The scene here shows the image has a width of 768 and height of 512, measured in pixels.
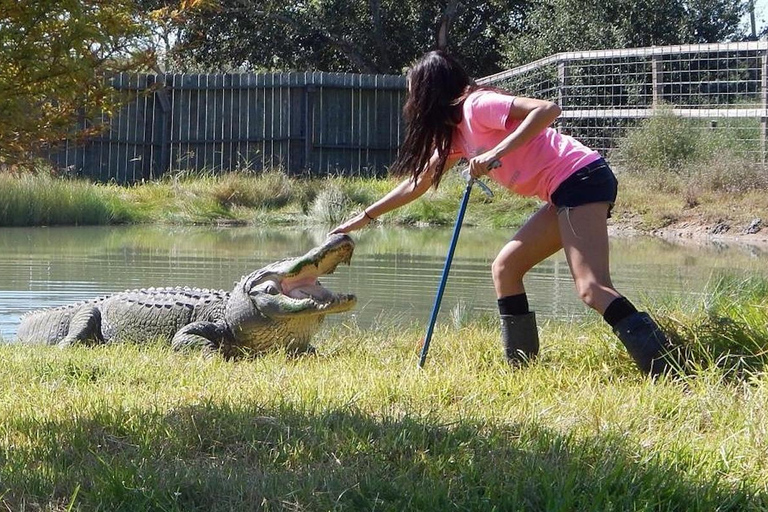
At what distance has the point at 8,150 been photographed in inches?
198

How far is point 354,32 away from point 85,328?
2431 centimetres

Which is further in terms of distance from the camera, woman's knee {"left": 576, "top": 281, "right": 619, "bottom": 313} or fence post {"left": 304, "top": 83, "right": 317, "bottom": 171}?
fence post {"left": 304, "top": 83, "right": 317, "bottom": 171}

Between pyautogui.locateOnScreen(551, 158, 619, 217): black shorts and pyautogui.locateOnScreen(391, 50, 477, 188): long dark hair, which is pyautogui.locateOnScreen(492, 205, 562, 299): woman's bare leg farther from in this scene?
pyautogui.locateOnScreen(391, 50, 477, 188): long dark hair

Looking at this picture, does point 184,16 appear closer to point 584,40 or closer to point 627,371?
point 627,371

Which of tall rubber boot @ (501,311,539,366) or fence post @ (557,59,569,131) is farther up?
fence post @ (557,59,569,131)

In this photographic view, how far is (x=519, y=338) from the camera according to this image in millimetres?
5504

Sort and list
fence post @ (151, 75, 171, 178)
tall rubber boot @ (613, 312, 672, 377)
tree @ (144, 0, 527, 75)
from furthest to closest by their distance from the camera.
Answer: tree @ (144, 0, 527, 75), fence post @ (151, 75, 171, 178), tall rubber boot @ (613, 312, 672, 377)

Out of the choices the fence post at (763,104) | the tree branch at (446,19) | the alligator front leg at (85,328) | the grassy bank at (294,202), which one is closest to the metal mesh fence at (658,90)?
the fence post at (763,104)

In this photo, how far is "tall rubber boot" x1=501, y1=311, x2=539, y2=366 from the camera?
547 centimetres

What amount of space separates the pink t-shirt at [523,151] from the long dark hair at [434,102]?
8cm

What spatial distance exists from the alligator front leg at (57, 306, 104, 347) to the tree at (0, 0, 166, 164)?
2923 millimetres

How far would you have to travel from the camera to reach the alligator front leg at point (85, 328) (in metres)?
7.80

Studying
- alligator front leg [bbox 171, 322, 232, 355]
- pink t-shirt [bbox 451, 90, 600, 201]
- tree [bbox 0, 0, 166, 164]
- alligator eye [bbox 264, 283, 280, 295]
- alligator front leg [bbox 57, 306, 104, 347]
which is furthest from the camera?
alligator front leg [bbox 57, 306, 104, 347]

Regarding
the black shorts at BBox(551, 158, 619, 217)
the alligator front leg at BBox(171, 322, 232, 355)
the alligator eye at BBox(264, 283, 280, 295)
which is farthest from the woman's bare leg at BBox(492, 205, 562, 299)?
the alligator front leg at BBox(171, 322, 232, 355)
